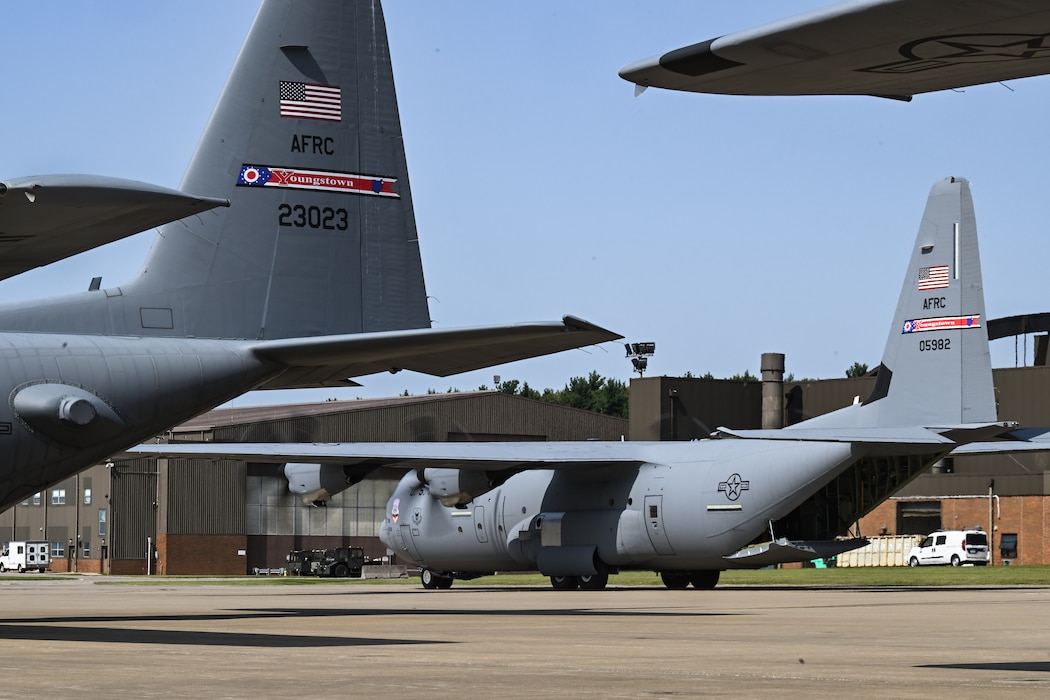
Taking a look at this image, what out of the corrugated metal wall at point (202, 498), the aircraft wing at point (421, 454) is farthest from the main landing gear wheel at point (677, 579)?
the corrugated metal wall at point (202, 498)

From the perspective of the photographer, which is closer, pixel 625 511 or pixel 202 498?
pixel 625 511

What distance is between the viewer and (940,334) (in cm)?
3130

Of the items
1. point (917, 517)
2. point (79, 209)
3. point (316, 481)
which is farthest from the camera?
point (917, 517)

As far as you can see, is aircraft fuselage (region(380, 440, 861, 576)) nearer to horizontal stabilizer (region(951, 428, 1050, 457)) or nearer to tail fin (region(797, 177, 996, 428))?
tail fin (region(797, 177, 996, 428))

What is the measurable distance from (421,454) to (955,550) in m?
37.0

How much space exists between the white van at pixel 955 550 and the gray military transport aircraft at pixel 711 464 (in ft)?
98.7

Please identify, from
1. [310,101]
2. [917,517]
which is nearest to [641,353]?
[917,517]

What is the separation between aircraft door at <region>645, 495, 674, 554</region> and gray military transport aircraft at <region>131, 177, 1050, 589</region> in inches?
1.3

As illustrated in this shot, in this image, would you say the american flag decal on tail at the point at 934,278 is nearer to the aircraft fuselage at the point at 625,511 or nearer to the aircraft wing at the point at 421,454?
the aircraft fuselage at the point at 625,511

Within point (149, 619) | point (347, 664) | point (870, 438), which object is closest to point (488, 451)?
point (870, 438)

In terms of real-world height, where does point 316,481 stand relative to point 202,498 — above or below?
above

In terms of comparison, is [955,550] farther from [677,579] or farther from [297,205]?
[297,205]

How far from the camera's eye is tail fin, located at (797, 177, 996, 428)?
3078 cm

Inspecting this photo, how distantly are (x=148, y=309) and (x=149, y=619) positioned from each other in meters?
4.36
